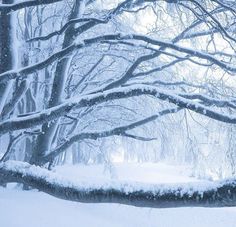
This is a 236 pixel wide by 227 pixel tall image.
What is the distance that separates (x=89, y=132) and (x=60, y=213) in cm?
138

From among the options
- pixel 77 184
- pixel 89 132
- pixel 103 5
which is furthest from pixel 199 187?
pixel 103 5

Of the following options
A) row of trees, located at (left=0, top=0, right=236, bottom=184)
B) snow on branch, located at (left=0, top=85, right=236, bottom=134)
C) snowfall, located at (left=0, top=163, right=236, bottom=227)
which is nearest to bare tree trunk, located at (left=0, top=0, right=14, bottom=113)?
row of trees, located at (left=0, top=0, right=236, bottom=184)

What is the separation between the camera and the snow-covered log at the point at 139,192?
167 centimetres

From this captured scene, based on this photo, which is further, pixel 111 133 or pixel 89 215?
pixel 89 215

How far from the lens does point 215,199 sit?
167cm

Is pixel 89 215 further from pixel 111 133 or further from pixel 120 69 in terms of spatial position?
pixel 120 69

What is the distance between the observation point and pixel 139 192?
6.21 feet

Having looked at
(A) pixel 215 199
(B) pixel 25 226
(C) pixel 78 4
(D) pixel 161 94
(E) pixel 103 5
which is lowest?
(B) pixel 25 226

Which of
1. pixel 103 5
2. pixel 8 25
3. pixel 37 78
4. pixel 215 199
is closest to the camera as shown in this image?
pixel 215 199

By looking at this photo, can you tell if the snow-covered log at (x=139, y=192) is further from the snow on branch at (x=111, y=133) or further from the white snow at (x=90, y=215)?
the snow on branch at (x=111, y=133)

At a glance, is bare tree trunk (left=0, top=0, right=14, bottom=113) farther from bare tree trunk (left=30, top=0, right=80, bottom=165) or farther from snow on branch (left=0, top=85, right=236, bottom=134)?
bare tree trunk (left=30, top=0, right=80, bottom=165)

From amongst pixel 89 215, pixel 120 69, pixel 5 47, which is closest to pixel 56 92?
pixel 89 215

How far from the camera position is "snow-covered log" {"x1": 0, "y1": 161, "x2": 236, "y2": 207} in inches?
65.7

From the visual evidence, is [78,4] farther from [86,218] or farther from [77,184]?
[77,184]
